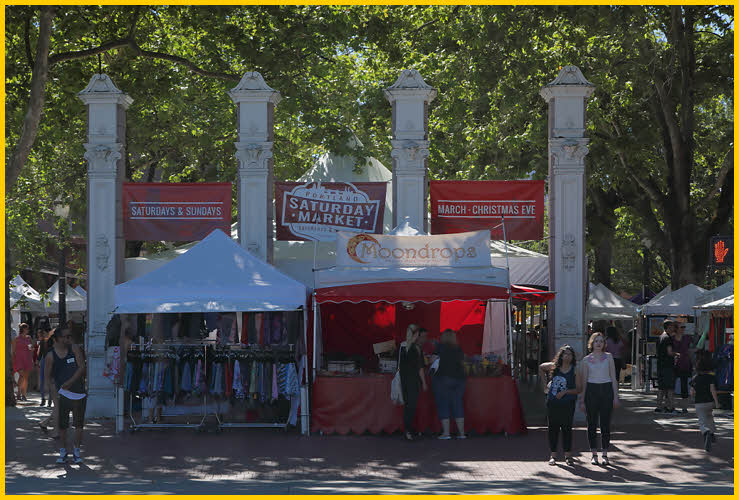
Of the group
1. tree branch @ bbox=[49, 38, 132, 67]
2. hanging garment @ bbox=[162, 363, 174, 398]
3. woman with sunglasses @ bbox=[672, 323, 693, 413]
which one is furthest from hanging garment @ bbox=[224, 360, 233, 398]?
woman with sunglasses @ bbox=[672, 323, 693, 413]

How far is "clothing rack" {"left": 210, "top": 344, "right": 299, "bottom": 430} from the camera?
52.3ft

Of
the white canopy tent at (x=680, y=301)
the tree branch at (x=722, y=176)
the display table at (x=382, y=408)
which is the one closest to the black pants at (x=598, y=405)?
the display table at (x=382, y=408)

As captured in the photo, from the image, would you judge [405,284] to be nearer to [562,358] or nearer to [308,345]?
[308,345]

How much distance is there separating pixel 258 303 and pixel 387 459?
3.66 m

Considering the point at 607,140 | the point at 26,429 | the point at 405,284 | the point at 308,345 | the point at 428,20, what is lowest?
the point at 26,429

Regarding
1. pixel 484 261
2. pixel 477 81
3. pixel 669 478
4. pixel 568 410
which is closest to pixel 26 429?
pixel 484 261

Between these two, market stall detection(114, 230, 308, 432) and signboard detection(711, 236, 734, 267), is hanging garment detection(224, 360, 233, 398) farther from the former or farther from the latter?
signboard detection(711, 236, 734, 267)

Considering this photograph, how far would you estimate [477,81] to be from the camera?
77.4 ft

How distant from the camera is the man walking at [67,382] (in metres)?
12.6

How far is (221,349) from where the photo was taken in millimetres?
16344

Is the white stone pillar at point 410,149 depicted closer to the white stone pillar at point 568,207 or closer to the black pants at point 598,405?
the white stone pillar at point 568,207

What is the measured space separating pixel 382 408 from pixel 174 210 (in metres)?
5.99

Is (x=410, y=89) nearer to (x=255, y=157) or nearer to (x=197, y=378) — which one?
(x=255, y=157)

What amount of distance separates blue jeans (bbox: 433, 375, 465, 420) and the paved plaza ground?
0.46 metres
